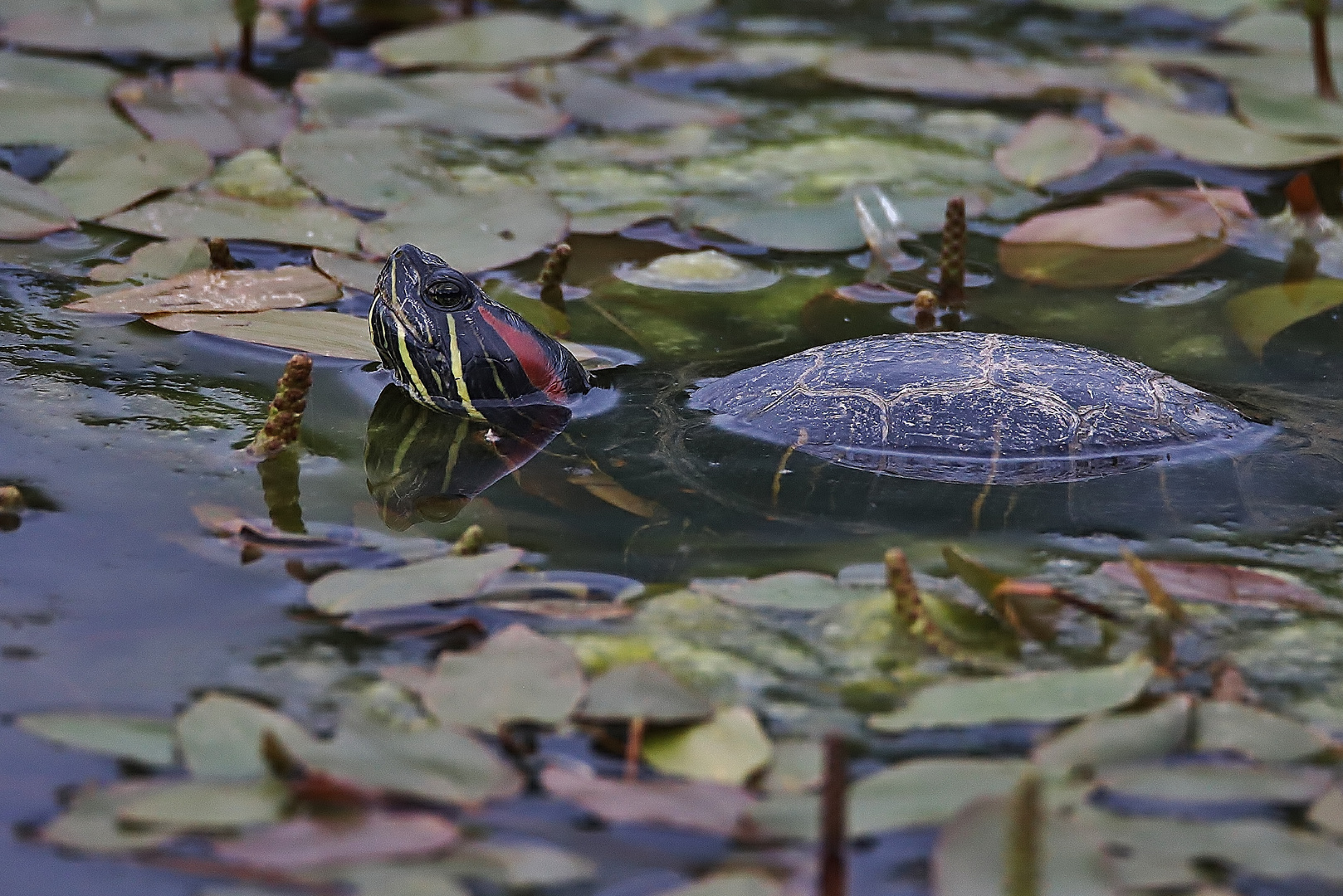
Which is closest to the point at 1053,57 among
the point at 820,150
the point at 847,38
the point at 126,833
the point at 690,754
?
the point at 847,38

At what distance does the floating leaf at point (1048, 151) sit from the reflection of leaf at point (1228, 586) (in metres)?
1.97

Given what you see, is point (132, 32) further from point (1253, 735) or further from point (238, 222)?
point (1253, 735)

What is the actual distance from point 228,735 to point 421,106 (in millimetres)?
2961

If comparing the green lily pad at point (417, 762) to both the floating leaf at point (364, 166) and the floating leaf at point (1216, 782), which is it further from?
the floating leaf at point (364, 166)

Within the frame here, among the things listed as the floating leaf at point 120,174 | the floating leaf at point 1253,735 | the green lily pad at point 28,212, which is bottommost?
the floating leaf at point 1253,735

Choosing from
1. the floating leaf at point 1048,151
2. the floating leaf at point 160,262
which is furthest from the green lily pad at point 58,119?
the floating leaf at point 1048,151

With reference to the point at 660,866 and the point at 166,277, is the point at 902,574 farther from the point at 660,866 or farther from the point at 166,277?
the point at 166,277

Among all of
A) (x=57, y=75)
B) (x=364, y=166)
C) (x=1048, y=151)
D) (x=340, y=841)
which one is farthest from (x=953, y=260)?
(x=57, y=75)

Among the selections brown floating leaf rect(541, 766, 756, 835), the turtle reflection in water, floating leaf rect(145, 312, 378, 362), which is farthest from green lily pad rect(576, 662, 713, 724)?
floating leaf rect(145, 312, 378, 362)

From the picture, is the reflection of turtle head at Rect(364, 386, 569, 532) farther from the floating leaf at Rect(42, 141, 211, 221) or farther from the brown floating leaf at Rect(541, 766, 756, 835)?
the floating leaf at Rect(42, 141, 211, 221)

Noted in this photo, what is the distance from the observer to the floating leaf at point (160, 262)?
3381mm

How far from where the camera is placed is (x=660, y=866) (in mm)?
1692

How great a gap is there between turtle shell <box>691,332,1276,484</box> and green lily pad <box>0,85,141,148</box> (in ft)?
6.75

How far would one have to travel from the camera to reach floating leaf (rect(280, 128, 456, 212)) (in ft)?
12.5
